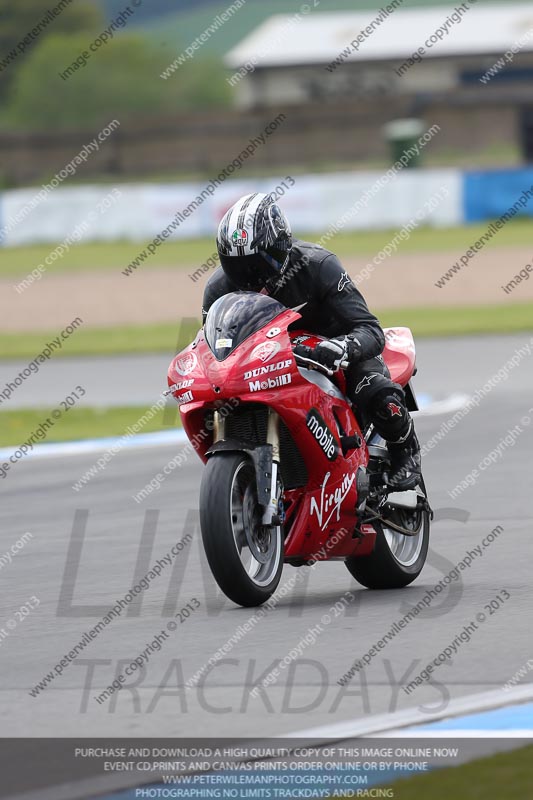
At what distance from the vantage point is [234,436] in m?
6.86

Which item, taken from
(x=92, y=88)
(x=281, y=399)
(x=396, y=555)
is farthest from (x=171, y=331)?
(x=92, y=88)

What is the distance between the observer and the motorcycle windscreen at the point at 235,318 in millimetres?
6641

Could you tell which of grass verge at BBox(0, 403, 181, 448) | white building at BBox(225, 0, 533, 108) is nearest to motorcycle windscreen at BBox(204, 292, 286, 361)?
grass verge at BBox(0, 403, 181, 448)

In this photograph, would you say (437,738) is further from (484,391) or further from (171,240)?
(171,240)

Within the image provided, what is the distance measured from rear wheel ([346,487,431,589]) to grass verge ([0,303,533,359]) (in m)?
13.1

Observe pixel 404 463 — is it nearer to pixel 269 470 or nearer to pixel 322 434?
pixel 322 434

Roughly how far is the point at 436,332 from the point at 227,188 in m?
23.0

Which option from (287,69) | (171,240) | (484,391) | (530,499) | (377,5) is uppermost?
(530,499)

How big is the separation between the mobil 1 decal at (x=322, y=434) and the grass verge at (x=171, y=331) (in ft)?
45.2

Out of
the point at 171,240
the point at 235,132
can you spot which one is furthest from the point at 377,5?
the point at 171,240

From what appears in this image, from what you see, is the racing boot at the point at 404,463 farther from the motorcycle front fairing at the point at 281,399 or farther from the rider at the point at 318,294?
the motorcycle front fairing at the point at 281,399

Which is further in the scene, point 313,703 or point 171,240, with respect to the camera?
point 171,240

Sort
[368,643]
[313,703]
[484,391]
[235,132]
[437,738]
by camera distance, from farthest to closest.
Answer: [235,132], [484,391], [368,643], [313,703], [437,738]

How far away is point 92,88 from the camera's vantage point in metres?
117
